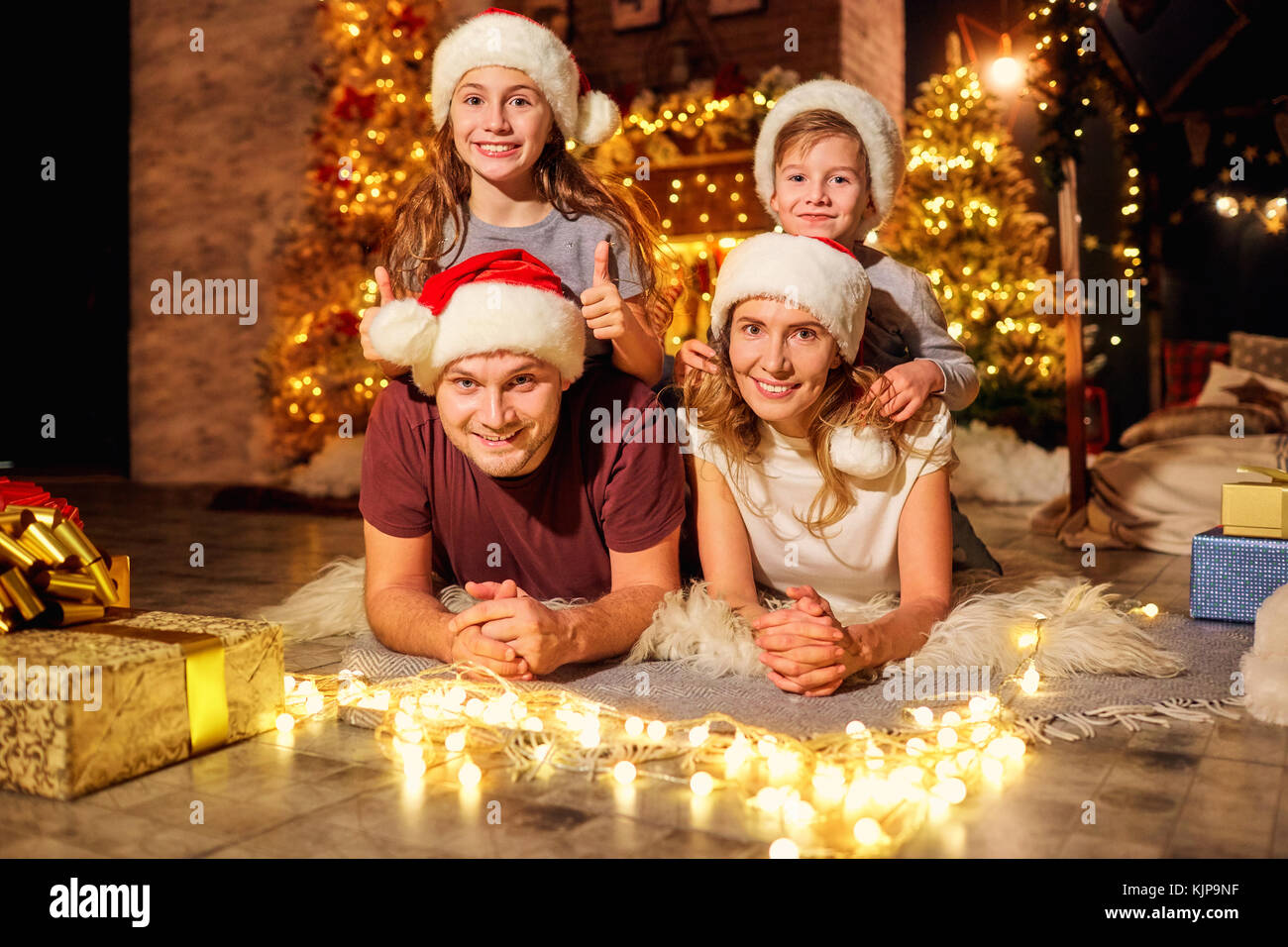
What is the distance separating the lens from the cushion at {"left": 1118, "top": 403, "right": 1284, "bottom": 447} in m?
4.41

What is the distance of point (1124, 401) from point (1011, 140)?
1811 mm

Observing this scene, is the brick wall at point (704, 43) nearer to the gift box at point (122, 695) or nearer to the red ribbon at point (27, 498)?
the red ribbon at point (27, 498)

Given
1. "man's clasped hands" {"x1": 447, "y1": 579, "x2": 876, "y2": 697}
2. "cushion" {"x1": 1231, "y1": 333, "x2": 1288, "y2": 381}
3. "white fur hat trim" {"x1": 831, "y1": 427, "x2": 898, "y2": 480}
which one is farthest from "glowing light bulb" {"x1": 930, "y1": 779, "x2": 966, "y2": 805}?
"cushion" {"x1": 1231, "y1": 333, "x2": 1288, "y2": 381}

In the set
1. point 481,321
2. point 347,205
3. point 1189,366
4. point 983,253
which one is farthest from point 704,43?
point 481,321

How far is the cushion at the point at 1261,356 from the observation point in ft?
17.6

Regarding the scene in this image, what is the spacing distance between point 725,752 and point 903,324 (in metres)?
1.33

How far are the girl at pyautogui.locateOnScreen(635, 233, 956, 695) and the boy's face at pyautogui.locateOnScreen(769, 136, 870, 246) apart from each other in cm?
40

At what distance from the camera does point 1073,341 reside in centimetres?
402

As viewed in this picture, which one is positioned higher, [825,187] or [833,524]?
[825,187]

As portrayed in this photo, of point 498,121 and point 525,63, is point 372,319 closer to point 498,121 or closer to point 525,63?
point 498,121

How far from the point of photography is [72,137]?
23.0 ft

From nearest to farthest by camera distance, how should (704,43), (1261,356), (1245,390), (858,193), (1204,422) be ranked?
(858,193) → (1204,422) → (1245,390) → (1261,356) → (704,43)

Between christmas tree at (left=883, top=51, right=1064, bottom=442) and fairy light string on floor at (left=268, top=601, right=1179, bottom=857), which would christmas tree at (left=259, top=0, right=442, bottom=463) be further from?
fairy light string on floor at (left=268, top=601, right=1179, bottom=857)
